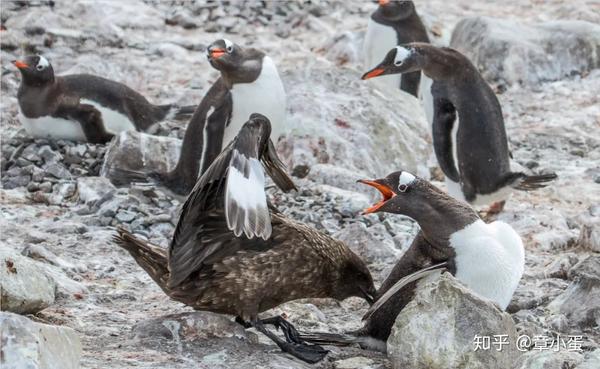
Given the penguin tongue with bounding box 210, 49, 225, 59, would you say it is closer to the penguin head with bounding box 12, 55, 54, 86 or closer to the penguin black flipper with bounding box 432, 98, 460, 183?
the penguin black flipper with bounding box 432, 98, 460, 183

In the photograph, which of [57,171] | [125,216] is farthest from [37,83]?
[125,216]

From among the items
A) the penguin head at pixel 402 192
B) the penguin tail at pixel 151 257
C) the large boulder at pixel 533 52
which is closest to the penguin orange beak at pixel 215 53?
the penguin head at pixel 402 192

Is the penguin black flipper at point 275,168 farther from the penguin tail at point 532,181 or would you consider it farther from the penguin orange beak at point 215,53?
the penguin orange beak at point 215,53

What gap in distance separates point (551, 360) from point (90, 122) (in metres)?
4.85

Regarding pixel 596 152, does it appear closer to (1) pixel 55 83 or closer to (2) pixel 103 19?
(1) pixel 55 83

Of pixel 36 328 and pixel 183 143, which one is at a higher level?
pixel 36 328

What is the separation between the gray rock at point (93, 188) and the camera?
6.87 meters

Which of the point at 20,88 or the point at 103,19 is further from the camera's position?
the point at 103,19

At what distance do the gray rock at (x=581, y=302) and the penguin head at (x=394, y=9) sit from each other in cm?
503

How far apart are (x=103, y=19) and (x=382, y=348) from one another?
638 centimetres

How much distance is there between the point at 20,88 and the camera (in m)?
8.46

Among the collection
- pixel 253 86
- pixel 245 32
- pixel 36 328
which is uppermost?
pixel 36 328

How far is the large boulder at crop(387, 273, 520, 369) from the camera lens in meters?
4.12

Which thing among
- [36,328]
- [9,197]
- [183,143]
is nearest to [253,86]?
[183,143]
